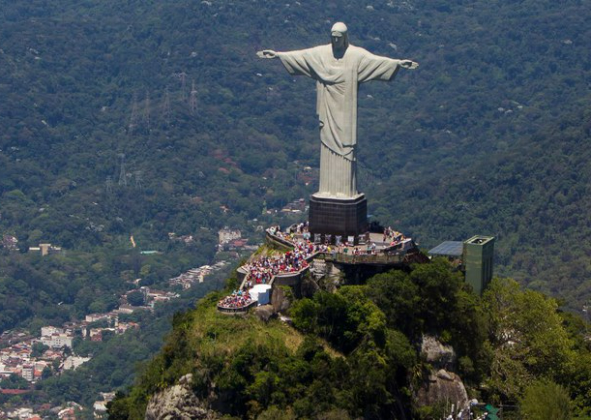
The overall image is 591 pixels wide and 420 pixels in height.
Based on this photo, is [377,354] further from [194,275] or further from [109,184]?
[109,184]

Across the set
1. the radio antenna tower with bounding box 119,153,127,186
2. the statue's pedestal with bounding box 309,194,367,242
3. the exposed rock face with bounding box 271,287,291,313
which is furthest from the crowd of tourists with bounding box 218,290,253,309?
the radio antenna tower with bounding box 119,153,127,186

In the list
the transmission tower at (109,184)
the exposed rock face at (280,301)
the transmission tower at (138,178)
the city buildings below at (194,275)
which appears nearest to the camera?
the exposed rock face at (280,301)

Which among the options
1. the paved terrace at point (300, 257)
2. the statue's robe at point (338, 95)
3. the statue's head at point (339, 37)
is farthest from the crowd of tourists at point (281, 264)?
the statue's head at point (339, 37)

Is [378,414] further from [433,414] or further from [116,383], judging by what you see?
[116,383]

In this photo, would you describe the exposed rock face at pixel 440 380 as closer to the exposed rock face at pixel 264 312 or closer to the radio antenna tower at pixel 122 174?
A: the exposed rock face at pixel 264 312

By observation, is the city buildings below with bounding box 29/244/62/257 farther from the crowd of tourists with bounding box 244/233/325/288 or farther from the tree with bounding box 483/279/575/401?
the tree with bounding box 483/279/575/401

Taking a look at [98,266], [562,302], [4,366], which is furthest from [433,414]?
[98,266]
